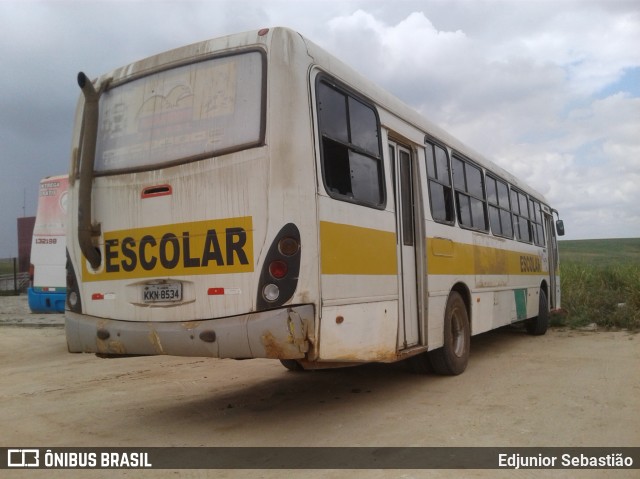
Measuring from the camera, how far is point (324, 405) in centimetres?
615

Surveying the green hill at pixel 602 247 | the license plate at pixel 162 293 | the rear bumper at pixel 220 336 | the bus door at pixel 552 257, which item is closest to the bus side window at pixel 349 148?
the rear bumper at pixel 220 336

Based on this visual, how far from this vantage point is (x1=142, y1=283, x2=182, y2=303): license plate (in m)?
4.99

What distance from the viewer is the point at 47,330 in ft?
45.3

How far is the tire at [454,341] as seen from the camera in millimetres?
7227

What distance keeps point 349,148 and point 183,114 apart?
1.50 m

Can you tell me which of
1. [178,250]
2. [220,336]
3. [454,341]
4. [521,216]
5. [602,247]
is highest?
[602,247]

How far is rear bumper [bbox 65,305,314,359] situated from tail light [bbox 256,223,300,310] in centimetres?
10

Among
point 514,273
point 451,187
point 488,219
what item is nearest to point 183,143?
point 451,187

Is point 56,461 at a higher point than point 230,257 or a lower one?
lower

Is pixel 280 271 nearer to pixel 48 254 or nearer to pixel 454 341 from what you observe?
pixel 454 341

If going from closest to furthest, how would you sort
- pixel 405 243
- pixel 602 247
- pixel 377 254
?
pixel 377 254
pixel 405 243
pixel 602 247

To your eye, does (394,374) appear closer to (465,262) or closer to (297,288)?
(465,262)

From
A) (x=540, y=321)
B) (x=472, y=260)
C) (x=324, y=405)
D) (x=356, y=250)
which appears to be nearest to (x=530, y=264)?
(x=540, y=321)

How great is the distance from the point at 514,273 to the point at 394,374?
3797 mm
